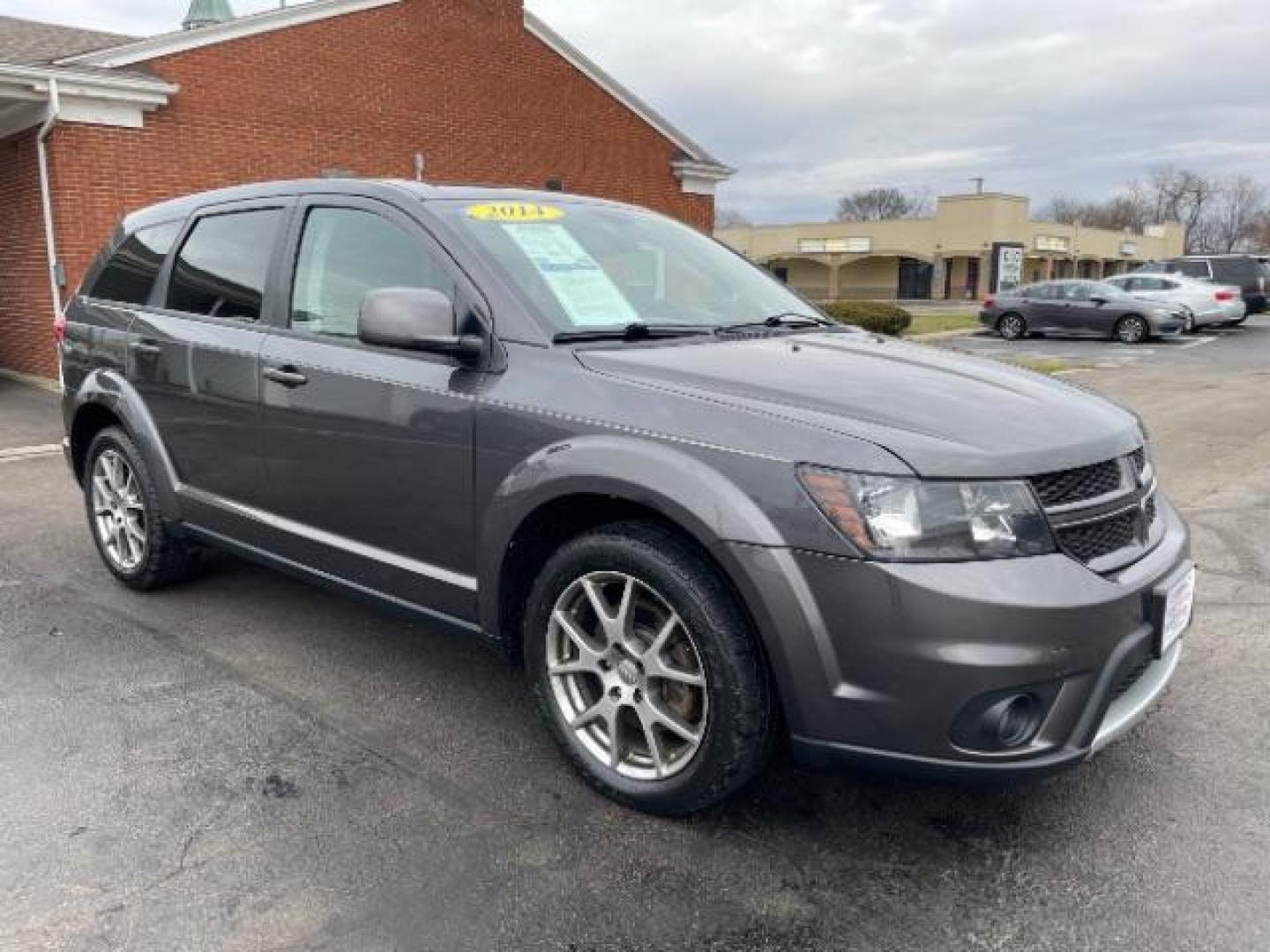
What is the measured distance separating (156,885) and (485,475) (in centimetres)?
136

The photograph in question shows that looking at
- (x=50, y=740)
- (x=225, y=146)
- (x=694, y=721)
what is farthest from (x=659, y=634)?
(x=225, y=146)

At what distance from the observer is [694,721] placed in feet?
9.23

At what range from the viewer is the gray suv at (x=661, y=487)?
2422mm

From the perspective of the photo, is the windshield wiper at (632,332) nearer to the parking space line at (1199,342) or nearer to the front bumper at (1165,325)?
the parking space line at (1199,342)

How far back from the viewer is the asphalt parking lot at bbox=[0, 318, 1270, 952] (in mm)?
2455

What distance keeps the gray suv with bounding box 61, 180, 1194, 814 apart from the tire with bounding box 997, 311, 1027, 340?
20991 mm

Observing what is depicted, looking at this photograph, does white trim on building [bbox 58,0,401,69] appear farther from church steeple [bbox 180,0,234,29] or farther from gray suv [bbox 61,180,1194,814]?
church steeple [bbox 180,0,234,29]

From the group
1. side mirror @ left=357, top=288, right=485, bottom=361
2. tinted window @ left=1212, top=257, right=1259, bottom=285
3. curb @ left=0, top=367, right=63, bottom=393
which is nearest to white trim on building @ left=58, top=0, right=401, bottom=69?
curb @ left=0, top=367, right=63, bottom=393

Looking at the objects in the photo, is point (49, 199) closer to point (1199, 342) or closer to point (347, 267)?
point (347, 267)

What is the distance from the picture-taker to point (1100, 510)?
2.63 metres

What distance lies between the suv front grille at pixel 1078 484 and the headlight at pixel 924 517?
0.36ft

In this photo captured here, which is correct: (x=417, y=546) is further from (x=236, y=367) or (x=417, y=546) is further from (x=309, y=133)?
(x=309, y=133)

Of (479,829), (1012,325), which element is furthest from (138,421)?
(1012,325)

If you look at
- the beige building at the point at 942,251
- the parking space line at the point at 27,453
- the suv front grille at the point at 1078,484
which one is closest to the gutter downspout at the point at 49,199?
the parking space line at the point at 27,453
